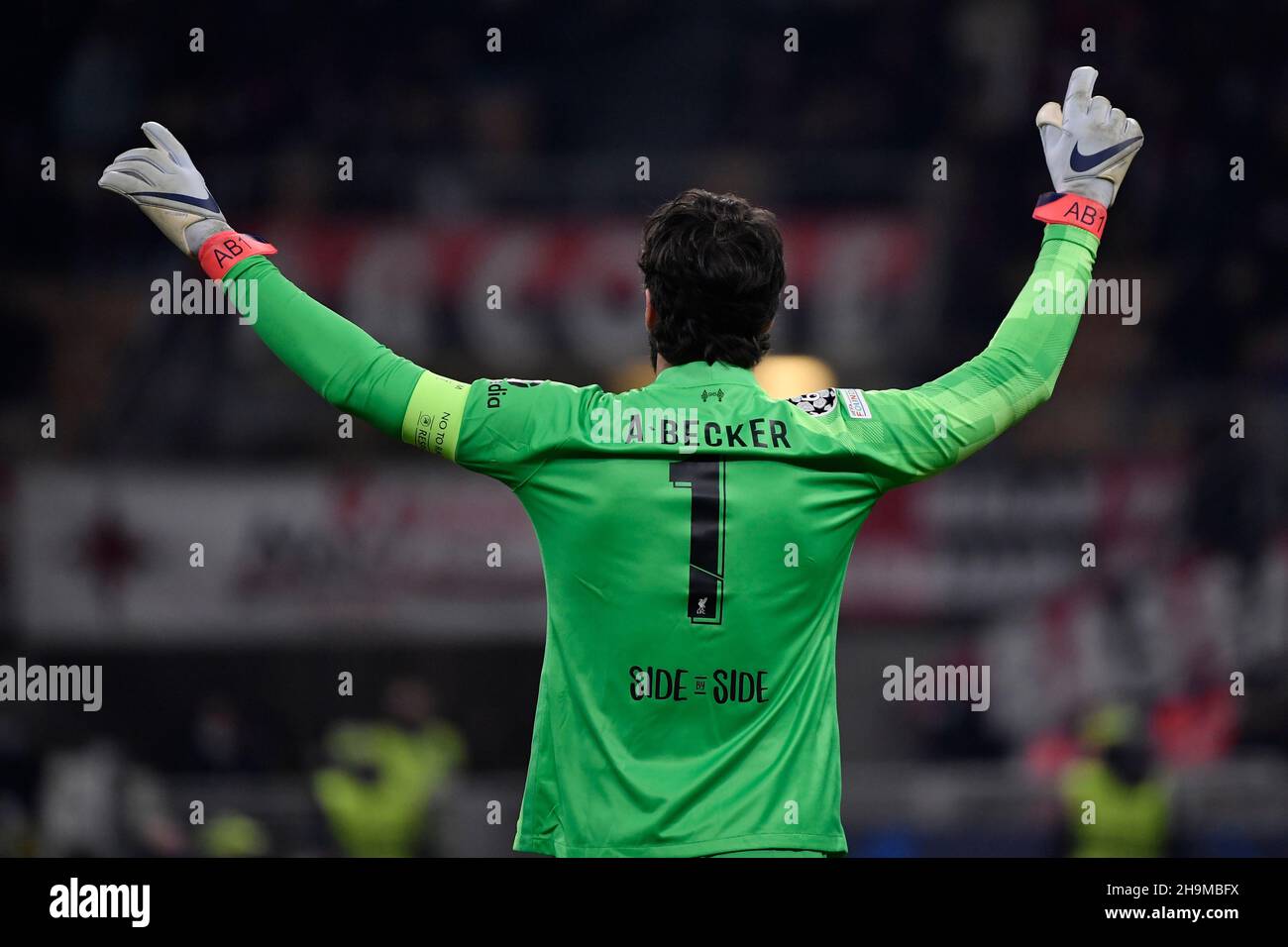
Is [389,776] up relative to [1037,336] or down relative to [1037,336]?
down

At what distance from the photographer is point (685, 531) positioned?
2148 millimetres

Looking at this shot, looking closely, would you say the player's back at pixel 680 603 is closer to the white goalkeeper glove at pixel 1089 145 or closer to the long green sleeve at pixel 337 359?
the long green sleeve at pixel 337 359

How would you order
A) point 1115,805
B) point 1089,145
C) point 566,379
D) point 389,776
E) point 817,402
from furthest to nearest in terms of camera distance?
point 566,379, point 389,776, point 1115,805, point 1089,145, point 817,402

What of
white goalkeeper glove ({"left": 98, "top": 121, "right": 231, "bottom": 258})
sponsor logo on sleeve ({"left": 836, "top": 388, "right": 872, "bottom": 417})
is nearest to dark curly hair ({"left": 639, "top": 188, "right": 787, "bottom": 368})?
sponsor logo on sleeve ({"left": 836, "top": 388, "right": 872, "bottom": 417})

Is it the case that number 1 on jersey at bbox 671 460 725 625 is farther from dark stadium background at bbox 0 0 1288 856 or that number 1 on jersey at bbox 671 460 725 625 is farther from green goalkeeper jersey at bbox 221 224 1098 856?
dark stadium background at bbox 0 0 1288 856

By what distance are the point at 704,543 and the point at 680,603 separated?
9 cm

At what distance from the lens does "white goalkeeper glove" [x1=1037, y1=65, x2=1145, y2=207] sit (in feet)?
8.11

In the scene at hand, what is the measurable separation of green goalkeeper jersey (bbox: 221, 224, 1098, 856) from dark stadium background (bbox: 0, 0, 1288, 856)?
706 cm

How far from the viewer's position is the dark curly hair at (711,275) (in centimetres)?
220

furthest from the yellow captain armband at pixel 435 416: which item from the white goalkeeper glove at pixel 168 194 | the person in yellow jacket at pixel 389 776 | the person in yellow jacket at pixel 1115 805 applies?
the person in yellow jacket at pixel 1115 805

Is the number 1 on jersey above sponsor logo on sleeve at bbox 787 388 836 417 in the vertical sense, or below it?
below

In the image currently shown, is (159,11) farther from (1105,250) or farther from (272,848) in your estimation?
(1105,250)

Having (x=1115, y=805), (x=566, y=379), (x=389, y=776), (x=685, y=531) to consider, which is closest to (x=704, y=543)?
(x=685, y=531)

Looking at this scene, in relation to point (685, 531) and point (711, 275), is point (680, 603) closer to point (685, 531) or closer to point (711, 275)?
point (685, 531)
